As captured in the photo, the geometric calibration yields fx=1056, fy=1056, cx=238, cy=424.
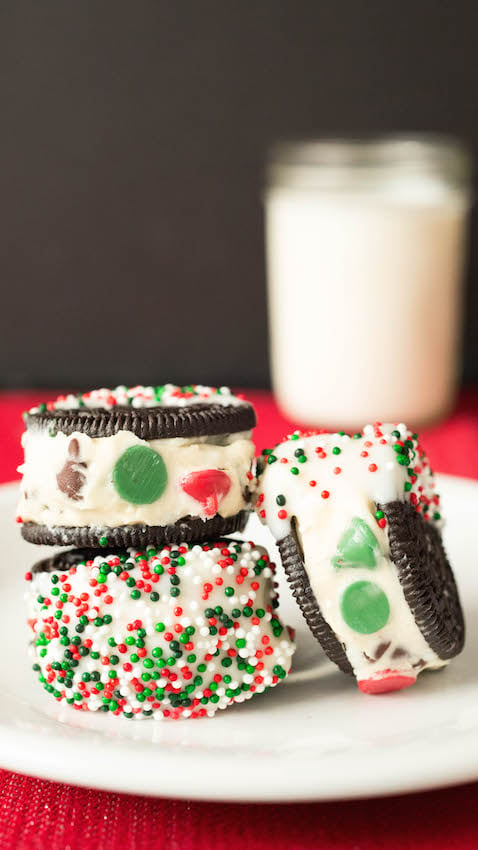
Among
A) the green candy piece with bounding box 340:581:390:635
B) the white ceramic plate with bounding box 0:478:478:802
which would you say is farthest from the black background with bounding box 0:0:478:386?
the green candy piece with bounding box 340:581:390:635

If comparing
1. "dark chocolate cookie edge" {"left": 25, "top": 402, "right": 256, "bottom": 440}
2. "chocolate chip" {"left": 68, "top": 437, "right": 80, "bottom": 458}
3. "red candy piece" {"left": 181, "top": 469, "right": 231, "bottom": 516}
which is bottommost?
"red candy piece" {"left": 181, "top": 469, "right": 231, "bottom": 516}

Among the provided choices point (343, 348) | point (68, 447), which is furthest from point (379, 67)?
point (68, 447)

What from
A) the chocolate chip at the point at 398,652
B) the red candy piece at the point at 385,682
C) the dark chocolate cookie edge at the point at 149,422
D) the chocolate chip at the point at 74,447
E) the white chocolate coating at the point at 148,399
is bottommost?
the red candy piece at the point at 385,682

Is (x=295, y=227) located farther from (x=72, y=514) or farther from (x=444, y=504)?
(x=72, y=514)

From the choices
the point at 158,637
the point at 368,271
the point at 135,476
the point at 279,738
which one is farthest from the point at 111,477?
the point at 368,271

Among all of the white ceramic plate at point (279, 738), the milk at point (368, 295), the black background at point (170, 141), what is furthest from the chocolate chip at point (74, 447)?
the black background at point (170, 141)

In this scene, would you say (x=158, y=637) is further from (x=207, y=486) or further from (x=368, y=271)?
(x=368, y=271)

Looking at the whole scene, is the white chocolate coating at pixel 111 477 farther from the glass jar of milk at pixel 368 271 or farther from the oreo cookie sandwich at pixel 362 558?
the glass jar of milk at pixel 368 271

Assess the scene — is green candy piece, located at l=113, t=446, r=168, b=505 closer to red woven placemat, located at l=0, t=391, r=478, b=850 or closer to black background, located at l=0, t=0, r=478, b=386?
red woven placemat, located at l=0, t=391, r=478, b=850
